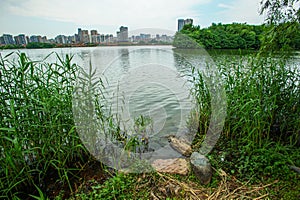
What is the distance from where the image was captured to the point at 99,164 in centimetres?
201

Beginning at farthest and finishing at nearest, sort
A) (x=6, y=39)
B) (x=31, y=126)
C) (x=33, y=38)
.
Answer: (x=33, y=38), (x=6, y=39), (x=31, y=126)

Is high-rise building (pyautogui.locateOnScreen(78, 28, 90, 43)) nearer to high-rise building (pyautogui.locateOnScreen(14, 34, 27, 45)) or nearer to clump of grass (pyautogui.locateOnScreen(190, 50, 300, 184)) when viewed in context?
high-rise building (pyautogui.locateOnScreen(14, 34, 27, 45))

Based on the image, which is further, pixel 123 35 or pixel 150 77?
pixel 150 77

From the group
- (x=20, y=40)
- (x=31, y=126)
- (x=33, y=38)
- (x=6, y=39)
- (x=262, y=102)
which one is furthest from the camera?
(x=33, y=38)

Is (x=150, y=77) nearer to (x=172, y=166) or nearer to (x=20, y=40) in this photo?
(x=172, y=166)

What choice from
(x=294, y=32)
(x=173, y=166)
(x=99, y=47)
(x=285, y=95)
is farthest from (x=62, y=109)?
(x=294, y=32)

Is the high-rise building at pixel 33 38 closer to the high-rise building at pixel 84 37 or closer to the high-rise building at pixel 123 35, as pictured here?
the high-rise building at pixel 84 37

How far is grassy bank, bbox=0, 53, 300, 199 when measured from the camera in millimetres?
1492

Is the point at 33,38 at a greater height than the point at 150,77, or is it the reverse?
the point at 33,38

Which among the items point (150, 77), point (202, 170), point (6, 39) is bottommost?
point (202, 170)

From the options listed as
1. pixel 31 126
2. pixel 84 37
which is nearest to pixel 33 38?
pixel 84 37

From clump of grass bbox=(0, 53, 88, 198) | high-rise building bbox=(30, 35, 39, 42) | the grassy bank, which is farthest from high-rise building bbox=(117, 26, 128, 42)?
high-rise building bbox=(30, 35, 39, 42)

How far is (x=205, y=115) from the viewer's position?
253cm

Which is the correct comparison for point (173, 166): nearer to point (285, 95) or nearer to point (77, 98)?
point (77, 98)
